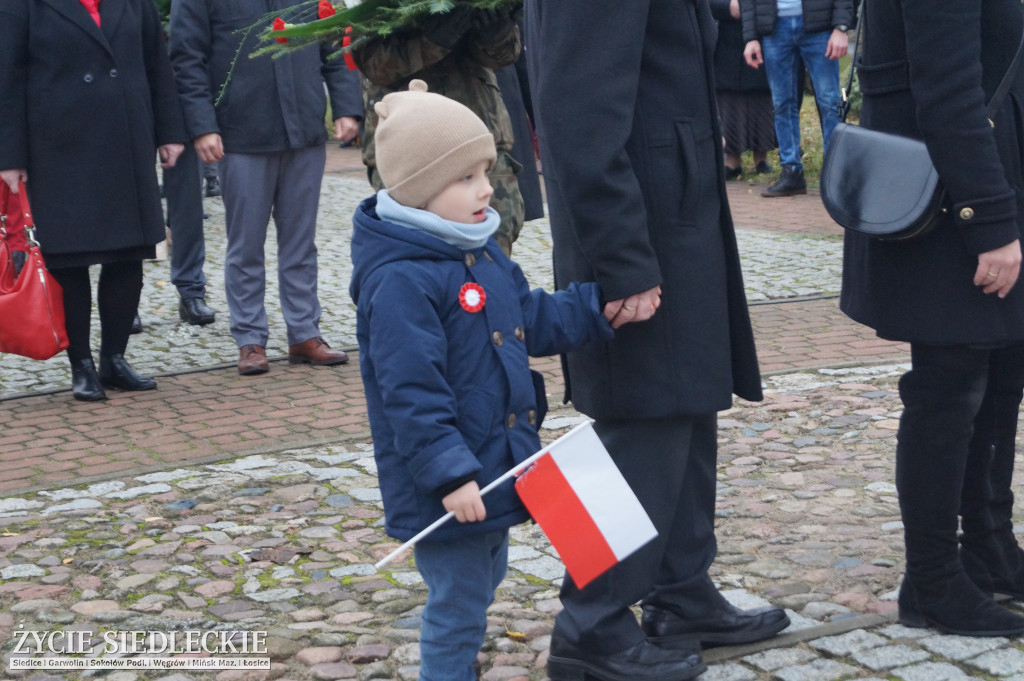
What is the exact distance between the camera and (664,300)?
10.1ft

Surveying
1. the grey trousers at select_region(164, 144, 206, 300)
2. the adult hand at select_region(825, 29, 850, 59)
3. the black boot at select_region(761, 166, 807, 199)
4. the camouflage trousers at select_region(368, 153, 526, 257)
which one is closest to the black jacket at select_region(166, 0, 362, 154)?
the grey trousers at select_region(164, 144, 206, 300)

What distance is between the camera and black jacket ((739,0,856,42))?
425 inches

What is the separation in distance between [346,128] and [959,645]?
13.8 feet

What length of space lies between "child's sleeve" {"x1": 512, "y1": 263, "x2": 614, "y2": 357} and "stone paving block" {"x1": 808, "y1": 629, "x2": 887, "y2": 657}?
0.94m

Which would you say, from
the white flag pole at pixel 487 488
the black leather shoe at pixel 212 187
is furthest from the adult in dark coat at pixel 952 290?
the black leather shoe at pixel 212 187

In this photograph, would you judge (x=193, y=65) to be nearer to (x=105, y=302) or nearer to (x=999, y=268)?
(x=105, y=302)

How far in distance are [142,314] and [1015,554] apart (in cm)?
576

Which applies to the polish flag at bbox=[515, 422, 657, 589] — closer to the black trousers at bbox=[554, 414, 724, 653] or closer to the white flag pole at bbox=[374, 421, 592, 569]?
the white flag pole at bbox=[374, 421, 592, 569]

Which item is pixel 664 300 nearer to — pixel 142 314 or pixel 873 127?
pixel 873 127

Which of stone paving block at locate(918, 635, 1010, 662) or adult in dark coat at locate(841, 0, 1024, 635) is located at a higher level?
adult in dark coat at locate(841, 0, 1024, 635)

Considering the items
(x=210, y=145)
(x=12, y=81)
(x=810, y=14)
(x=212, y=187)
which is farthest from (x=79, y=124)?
(x=810, y=14)

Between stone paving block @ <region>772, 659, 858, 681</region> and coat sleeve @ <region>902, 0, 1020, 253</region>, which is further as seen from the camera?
stone paving block @ <region>772, 659, 858, 681</region>

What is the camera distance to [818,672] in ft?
10.4

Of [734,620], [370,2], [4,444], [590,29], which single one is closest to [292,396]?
[4,444]
